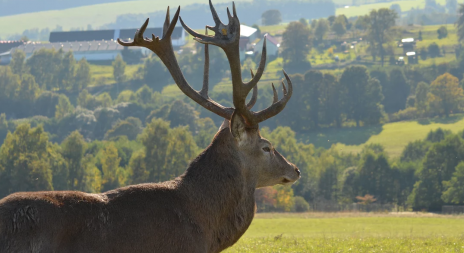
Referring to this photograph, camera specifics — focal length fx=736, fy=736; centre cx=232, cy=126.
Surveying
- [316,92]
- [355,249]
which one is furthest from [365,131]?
[355,249]

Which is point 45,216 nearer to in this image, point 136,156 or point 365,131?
point 136,156

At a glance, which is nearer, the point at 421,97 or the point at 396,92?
the point at 421,97

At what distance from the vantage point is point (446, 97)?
16162 centimetres

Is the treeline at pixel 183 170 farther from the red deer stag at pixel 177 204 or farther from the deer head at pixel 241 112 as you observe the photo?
the red deer stag at pixel 177 204

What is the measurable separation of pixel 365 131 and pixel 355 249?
458ft

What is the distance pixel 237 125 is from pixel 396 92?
180m

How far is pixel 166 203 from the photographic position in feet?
31.5

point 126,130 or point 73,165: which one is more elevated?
point 126,130

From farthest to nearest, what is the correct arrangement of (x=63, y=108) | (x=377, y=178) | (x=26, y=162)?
(x=63, y=108), (x=377, y=178), (x=26, y=162)

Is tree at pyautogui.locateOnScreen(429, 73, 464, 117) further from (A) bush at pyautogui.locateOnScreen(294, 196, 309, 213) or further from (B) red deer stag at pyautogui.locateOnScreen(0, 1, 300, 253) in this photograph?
(B) red deer stag at pyautogui.locateOnScreen(0, 1, 300, 253)

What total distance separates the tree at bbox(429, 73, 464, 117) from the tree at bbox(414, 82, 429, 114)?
1638 millimetres

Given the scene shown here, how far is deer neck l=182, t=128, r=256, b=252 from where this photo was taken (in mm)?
10031

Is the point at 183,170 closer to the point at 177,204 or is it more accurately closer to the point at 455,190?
the point at 455,190

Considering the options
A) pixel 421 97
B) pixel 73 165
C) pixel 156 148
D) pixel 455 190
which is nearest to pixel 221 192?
pixel 455 190
